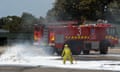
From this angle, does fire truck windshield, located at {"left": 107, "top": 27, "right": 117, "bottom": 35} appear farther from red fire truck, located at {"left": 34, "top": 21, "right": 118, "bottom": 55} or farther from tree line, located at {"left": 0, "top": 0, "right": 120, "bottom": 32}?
tree line, located at {"left": 0, "top": 0, "right": 120, "bottom": 32}

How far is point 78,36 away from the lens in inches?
1419

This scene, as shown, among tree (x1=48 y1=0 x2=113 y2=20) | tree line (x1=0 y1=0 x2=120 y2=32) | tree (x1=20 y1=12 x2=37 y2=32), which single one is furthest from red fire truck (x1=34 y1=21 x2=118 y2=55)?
tree (x1=48 y1=0 x2=113 y2=20)

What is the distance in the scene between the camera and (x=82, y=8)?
6725 cm

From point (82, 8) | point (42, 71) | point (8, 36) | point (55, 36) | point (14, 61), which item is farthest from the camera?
point (8, 36)

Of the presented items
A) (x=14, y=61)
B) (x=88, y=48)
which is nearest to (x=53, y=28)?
(x=88, y=48)

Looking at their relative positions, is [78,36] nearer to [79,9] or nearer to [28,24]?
[79,9]

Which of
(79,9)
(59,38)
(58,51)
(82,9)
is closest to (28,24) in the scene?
(79,9)

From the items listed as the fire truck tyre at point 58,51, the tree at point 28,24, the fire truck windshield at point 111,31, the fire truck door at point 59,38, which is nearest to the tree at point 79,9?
the tree at point 28,24

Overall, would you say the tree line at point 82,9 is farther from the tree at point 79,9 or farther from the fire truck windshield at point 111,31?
the fire truck windshield at point 111,31

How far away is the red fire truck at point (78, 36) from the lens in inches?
1414

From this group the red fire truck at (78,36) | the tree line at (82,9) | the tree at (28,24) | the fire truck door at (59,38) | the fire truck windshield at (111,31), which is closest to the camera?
the fire truck door at (59,38)

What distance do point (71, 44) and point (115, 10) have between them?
3501cm

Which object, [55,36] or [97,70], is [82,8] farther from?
[97,70]

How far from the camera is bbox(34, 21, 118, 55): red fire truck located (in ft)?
118
